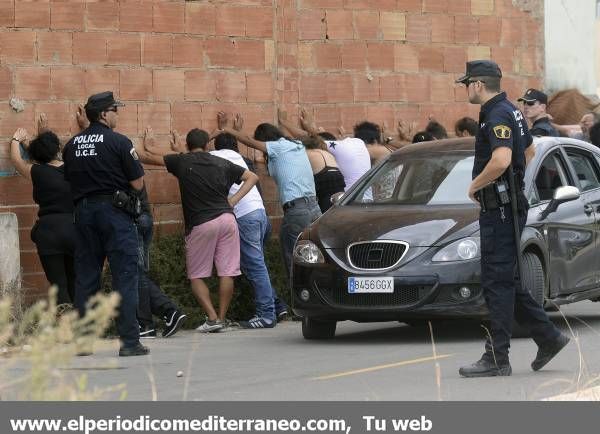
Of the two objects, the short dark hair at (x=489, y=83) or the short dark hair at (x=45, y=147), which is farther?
the short dark hair at (x=45, y=147)

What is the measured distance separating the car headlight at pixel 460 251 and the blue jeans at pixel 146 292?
2.81 metres

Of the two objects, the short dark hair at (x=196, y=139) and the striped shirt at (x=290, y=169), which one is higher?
the short dark hair at (x=196, y=139)

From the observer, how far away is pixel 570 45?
23.1m

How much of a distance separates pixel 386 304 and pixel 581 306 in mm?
4274

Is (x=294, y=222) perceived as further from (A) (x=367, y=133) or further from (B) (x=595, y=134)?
(B) (x=595, y=134)

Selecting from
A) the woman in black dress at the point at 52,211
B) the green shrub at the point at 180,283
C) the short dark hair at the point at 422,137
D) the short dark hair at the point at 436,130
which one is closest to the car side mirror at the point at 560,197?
the green shrub at the point at 180,283

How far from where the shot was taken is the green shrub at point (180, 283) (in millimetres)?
15203

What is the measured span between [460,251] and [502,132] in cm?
254

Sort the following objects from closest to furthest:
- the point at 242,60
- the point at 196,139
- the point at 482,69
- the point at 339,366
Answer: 1. the point at 482,69
2. the point at 339,366
3. the point at 196,139
4. the point at 242,60

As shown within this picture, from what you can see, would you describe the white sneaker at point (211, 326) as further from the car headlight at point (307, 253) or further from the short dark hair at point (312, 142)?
the short dark hair at point (312, 142)

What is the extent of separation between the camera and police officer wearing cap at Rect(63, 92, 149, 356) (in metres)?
12.3

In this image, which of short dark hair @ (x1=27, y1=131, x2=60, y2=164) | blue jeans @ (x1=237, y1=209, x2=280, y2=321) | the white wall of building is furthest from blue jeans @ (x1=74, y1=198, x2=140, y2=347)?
the white wall of building

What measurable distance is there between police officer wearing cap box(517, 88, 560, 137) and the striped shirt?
223cm

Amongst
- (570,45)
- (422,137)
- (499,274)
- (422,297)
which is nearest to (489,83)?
(499,274)
